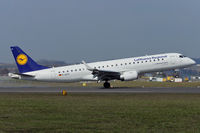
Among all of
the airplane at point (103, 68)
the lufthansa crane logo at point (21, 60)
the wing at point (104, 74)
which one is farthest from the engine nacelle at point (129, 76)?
the lufthansa crane logo at point (21, 60)

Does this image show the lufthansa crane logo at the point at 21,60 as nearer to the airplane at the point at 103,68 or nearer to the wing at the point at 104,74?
the airplane at the point at 103,68

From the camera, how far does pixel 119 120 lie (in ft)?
50.1

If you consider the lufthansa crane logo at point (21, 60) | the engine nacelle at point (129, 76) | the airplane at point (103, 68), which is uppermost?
the lufthansa crane logo at point (21, 60)

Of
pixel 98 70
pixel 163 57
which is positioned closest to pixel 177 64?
pixel 163 57

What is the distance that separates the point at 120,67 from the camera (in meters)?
45.6

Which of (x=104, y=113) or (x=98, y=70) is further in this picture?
(x=98, y=70)

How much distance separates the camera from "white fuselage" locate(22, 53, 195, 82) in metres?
45.2

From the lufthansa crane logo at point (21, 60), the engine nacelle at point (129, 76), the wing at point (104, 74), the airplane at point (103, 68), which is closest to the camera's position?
the wing at point (104, 74)

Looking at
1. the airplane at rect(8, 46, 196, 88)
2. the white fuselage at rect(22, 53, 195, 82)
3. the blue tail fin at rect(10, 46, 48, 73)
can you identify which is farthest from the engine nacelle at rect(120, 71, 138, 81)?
the blue tail fin at rect(10, 46, 48, 73)

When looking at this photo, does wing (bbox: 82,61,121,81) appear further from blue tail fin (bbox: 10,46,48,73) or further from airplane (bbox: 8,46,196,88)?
blue tail fin (bbox: 10,46,48,73)

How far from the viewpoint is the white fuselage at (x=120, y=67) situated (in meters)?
45.2

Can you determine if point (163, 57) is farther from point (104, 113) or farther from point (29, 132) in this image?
point (29, 132)

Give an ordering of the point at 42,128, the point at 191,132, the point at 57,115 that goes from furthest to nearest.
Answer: the point at 57,115, the point at 42,128, the point at 191,132

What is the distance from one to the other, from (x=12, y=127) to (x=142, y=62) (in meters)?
33.1
